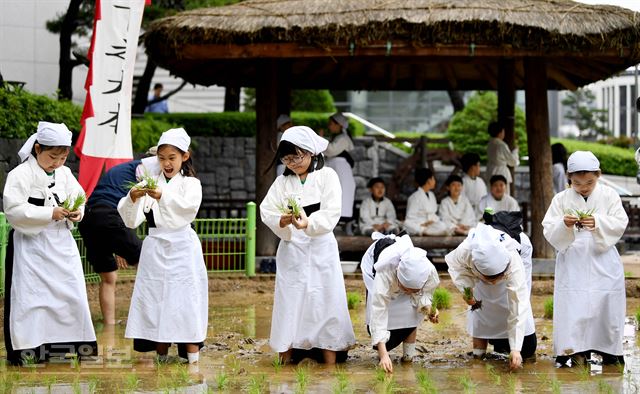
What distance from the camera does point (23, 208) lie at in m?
8.39

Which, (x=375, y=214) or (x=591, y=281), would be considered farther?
(x=375, y=214)

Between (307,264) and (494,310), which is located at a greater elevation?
(307,264)

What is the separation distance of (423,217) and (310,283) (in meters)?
7.17

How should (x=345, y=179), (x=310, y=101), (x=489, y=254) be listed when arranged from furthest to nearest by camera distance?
1. (x=310, y=101)
2. (x=345, y=179)
3. (x=489, y=254)

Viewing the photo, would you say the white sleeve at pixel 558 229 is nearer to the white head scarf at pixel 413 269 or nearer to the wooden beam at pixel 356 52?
the white head scarf at pixel 413 269

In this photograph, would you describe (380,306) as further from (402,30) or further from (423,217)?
(423,217)

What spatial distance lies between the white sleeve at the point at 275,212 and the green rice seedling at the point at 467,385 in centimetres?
170

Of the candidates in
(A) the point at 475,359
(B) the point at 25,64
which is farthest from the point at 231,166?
(A) the point at 475,359

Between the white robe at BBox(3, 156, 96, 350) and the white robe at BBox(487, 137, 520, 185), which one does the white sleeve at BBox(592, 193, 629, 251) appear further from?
the white robe at BBox(487, 137, 520, 185)

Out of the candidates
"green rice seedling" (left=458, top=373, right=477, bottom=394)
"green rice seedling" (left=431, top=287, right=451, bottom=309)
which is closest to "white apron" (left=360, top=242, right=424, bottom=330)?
"green rice seedling" (left=458, top=373, right=477, bottom=394)

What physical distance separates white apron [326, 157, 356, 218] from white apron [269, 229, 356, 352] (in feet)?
25.0

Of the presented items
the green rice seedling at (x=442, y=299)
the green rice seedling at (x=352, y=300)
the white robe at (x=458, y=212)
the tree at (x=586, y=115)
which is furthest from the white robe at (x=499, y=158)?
the tree at (x=586, y=115)

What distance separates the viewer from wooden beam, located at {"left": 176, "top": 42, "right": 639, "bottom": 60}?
13625 millimetres

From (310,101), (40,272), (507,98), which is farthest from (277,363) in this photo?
(310,101)
